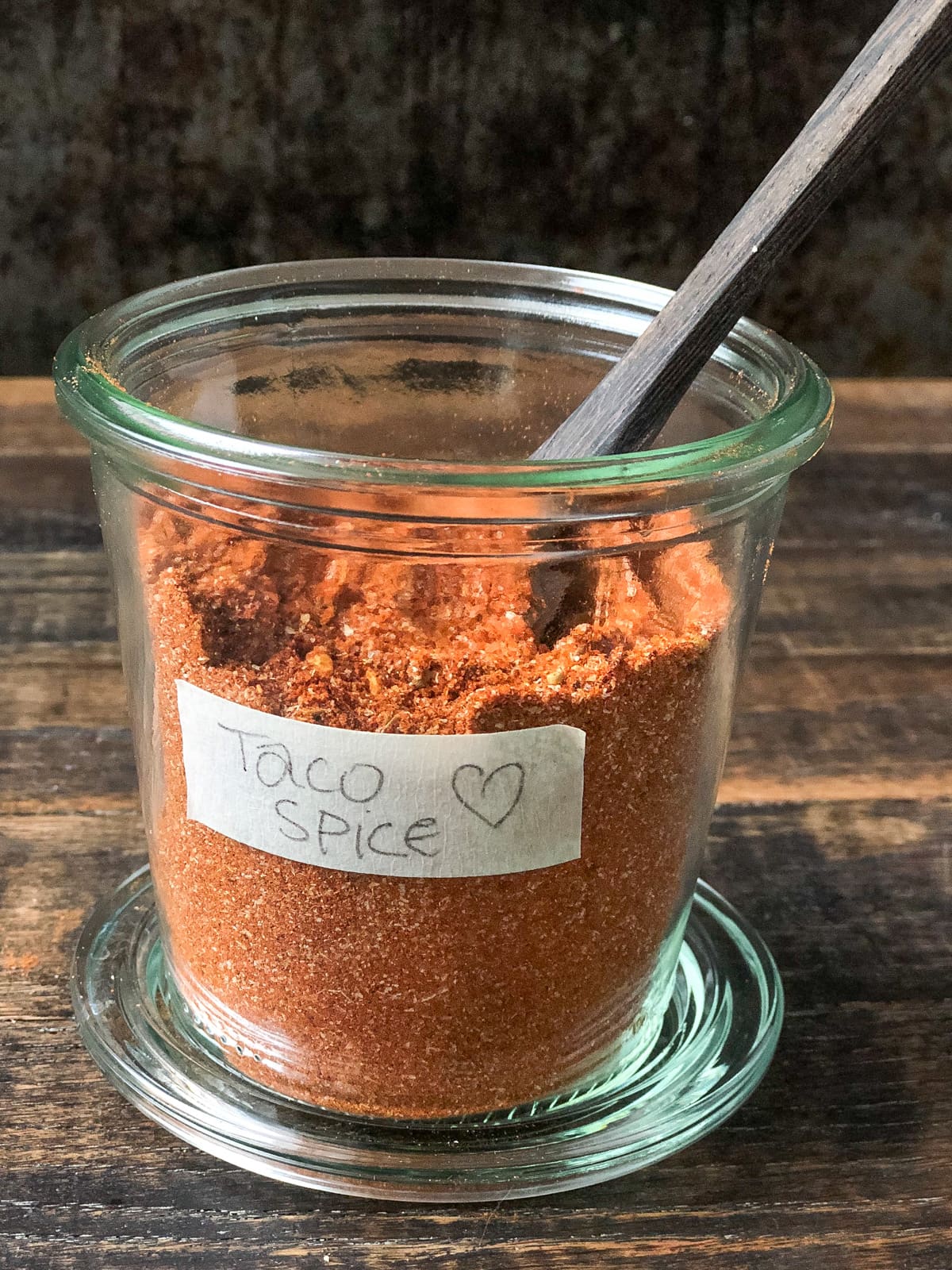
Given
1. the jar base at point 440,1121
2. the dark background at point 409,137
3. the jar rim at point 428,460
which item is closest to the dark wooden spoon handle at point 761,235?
the jar rim at point 428,460

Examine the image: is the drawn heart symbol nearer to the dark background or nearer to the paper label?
the paper label

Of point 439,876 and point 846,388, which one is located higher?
point 439,876

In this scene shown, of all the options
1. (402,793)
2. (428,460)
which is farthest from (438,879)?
(428,460)

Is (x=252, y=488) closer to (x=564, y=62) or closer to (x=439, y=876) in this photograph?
(x=439, y=876)

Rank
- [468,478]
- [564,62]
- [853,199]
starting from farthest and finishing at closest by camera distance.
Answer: [853,199], [564,62], [468,478]

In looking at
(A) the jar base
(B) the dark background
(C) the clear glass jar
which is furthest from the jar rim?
(B) the dark background

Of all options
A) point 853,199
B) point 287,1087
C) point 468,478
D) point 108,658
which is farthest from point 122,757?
point 853,199

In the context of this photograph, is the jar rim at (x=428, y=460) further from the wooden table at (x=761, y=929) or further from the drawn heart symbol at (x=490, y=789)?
the wooden table at (x=761, y=929)
